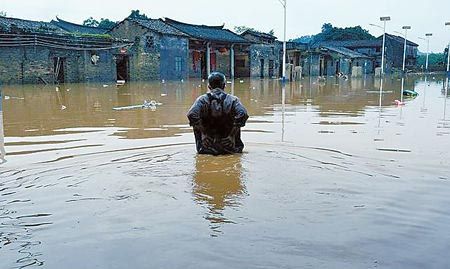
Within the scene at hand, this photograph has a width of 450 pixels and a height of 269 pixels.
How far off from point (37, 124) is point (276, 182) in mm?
7352

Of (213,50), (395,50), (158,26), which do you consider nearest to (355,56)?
(395,50)

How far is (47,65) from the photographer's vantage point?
3084 centimetres

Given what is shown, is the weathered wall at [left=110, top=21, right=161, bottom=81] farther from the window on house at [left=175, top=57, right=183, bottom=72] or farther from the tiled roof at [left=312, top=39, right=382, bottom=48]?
the tiled roof at [left=312, top=39, right=382, bottom=48]

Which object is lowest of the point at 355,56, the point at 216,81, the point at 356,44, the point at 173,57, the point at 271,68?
the point at 216,81

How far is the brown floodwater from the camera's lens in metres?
3.29

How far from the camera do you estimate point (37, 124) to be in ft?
35.4

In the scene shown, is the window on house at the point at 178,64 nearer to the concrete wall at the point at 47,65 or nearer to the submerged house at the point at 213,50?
the submerged house at the point at 213,50

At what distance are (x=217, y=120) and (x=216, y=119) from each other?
0.02 metres

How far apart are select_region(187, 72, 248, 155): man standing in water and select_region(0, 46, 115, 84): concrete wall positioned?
84.1 ft

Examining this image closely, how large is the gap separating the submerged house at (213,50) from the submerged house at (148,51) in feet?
7.00

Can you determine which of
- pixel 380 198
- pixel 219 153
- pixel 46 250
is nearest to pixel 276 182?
pixel 380 198

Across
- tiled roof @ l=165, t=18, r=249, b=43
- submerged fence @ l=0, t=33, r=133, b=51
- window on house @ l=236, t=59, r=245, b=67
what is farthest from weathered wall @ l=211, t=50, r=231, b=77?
submerged fence @ l=0, t=33, r=133, b=51

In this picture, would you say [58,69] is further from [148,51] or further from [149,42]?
[149,42]

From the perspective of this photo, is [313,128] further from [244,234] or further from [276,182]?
[244,234]
